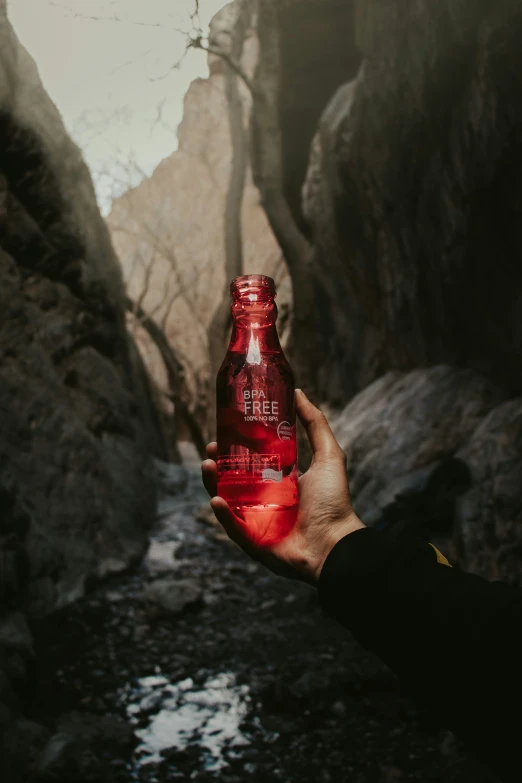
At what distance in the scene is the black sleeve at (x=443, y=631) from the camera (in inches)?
38.2

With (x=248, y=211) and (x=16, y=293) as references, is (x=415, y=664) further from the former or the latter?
(x=248, y=211)

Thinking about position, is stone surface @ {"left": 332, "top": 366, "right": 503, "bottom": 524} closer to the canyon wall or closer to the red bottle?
the red bottle

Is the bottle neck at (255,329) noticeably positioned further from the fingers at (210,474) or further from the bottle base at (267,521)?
the bottle base at (267,521)

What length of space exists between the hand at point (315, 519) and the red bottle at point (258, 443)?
0.11ft

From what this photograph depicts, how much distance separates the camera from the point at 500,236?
443cm

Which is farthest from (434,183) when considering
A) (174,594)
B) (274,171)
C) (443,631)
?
(274,171)

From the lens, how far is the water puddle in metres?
3.12

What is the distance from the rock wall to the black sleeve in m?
2.67

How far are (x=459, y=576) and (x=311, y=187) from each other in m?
9.53

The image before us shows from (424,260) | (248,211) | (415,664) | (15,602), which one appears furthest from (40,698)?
(248,211)

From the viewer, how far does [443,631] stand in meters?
1.04

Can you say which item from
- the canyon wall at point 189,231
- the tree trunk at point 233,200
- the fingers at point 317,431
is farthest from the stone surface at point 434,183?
the canyon wall at point 189,231

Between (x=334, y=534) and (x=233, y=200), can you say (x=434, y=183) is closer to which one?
(x=334, y=534)

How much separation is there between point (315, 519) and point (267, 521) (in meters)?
0.16
